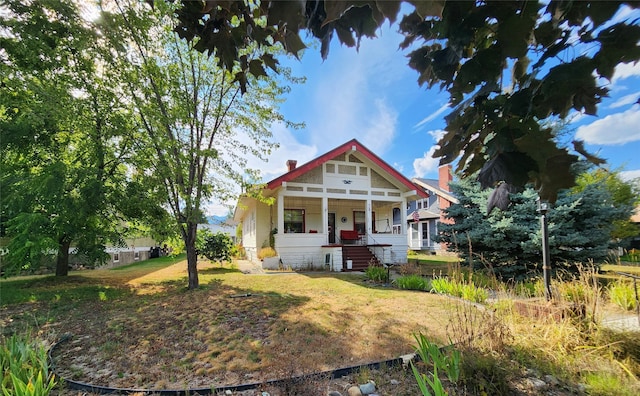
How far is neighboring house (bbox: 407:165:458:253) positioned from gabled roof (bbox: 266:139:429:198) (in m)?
8.87

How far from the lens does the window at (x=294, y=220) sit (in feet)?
54.5

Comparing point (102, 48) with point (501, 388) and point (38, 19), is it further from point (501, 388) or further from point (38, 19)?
point (501, 388)

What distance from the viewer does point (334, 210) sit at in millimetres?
18000

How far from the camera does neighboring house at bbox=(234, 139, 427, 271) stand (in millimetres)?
13742

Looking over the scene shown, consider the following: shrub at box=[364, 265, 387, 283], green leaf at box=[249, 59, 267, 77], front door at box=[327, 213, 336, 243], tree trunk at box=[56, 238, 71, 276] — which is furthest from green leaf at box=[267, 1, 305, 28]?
front door at box=[327, 213, 336, 243]

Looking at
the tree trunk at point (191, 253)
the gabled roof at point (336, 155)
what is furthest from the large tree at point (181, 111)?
the gabled roof at point (336, 155)

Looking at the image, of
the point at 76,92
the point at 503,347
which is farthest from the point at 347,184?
the point at 503,347

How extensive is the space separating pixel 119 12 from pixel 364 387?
31.6 ft

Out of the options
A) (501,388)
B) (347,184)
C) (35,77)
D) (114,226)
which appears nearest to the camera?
(501,388)

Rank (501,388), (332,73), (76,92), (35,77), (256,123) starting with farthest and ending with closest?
(256,123)
(76,92)
(35,77)
(332,73)
(501,388)

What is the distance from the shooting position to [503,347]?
10.9ft

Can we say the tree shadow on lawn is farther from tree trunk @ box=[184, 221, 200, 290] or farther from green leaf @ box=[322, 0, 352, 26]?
green leaf @ box=[322, 0, 352, 26]

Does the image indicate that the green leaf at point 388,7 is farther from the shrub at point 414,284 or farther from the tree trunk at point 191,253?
the tree trunk at point 191,253

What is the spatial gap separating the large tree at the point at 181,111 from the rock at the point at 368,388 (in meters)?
6.35
